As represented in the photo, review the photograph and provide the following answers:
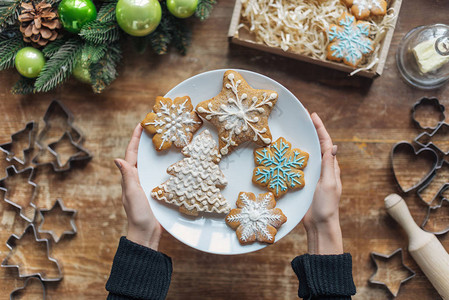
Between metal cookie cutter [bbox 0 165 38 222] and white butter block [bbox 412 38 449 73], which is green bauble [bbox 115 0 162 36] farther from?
white butter block [bbox 412 38 449 73]

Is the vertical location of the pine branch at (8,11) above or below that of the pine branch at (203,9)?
below

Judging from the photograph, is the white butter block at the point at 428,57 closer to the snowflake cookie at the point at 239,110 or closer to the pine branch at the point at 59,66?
the snowflake cookie at the point at 239,110

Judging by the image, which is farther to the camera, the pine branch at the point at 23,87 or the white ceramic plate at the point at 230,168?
the pine branch at the point at 23,87

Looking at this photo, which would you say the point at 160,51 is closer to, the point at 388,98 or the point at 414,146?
the point at 388,98

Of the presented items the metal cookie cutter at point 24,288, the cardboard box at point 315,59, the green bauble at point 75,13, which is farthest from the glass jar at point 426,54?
the metal cookie cutter at point 24,288

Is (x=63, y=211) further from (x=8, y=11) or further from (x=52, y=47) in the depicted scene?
(x=8, y=11)

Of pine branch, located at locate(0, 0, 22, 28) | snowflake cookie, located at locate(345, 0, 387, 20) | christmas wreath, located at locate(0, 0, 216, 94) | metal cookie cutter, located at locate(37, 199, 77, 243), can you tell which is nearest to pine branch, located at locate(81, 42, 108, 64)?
christmas wreath, located at locate(0, 0, 216, 94)
